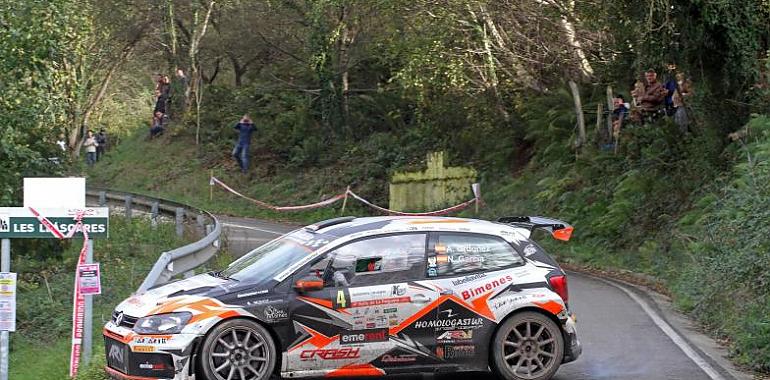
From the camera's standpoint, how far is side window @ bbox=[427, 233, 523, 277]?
10.7 meters

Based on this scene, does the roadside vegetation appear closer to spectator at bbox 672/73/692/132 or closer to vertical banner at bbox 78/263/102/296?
spectator at bbox 672/73/692/132

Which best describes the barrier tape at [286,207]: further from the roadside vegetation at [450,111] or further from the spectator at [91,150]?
the spectator at [91,150]

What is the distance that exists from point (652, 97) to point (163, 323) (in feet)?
56.0

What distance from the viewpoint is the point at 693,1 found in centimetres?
2017

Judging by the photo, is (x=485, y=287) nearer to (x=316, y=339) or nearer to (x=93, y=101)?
(x=316, y=339)

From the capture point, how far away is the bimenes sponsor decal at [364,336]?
1018cm

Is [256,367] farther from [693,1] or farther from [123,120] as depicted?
[123,120]

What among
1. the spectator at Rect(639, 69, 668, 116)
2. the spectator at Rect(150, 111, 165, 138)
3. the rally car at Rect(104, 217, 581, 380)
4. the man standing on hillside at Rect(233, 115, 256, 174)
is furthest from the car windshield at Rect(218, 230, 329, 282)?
the spectator at Rect(150, 111, 165, 138)

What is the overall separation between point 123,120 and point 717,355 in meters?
36.0

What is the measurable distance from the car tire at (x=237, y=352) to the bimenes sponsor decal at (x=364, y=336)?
672 millimetres

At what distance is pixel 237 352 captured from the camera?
9.81 meters

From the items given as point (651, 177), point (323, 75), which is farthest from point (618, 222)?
point (323, 75)

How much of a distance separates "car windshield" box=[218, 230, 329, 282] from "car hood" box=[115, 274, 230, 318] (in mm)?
230

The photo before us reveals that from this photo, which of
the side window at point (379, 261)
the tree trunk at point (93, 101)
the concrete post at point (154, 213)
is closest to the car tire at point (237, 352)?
the side window at point (379, 261)
